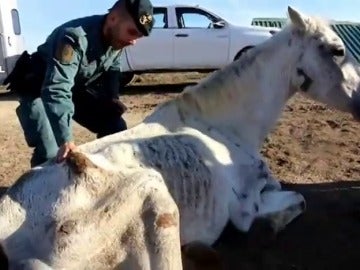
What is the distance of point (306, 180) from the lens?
745cm

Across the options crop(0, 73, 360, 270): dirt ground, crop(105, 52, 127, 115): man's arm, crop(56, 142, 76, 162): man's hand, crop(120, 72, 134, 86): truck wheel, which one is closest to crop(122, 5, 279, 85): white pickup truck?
crop(120, 72, 134, 86): truck wheel

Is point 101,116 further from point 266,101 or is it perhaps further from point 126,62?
point 126,62

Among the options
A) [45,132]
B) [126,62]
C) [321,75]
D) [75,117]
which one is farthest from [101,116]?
[126,62]

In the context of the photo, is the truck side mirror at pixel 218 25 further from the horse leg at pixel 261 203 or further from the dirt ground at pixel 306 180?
the horse leg at pixel 261 203

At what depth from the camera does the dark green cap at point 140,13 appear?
4.96 m

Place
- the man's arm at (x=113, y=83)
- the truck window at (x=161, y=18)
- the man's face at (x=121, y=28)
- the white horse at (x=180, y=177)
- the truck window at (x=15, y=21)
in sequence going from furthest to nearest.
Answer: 1. the truck window at (x=15, y=21)
2. the truck window at (x=161, y=18)
3. the man's arm at (x=113, y=83)
4. the man's face at (x=121, y=28)
5. the white horse at (x=180, y=177)

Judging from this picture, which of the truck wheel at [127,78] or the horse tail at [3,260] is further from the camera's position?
the truck wheel at [127,78]

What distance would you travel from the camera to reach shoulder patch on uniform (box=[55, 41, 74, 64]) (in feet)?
16.0

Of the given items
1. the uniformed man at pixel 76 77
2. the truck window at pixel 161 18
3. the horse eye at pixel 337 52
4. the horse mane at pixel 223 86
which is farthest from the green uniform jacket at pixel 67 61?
the truck window at pixel 161 18

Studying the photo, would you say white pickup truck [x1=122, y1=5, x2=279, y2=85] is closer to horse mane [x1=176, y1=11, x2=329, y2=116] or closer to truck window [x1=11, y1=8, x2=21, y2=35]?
truck window [x1=11, y1=8, x2=21, y2=35]

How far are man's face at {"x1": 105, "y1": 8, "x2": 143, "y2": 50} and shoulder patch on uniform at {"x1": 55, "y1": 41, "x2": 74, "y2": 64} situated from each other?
312mm

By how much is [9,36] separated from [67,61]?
39.3 ft

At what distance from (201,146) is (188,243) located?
2.41ft

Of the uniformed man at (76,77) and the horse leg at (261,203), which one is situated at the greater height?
the uniformed man at (76,77)
